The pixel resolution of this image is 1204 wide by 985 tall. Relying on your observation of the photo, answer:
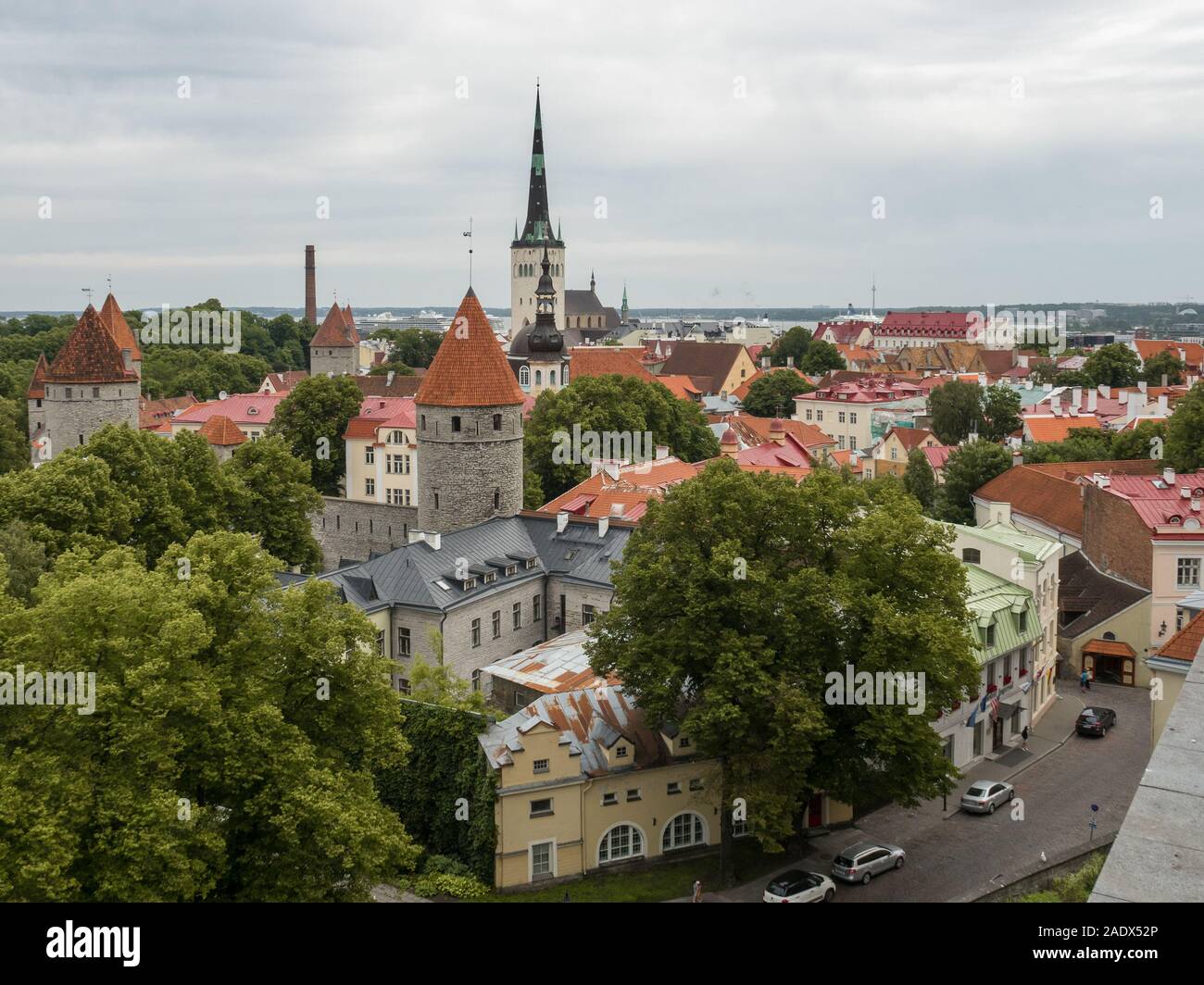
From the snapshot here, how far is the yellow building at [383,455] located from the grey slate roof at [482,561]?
1797cm

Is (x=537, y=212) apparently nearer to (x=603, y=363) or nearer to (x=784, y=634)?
(x=603, y=363)

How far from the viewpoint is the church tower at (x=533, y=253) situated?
121000mm

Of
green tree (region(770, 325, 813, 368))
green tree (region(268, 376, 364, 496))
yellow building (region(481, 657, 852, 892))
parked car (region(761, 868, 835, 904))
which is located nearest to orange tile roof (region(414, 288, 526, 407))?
yellow building (region(481, 657, 852, 892))

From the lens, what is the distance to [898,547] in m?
25.8

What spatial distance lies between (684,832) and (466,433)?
18094 mm

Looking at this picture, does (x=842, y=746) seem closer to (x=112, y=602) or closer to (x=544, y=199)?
(x=112, y=602)

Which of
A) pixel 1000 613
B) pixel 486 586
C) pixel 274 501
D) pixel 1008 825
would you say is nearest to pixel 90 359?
pixel 274 501

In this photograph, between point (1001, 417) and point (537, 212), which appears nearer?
point (1001, 417)

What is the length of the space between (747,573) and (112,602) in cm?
1213

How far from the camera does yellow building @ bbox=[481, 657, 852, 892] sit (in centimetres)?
2486

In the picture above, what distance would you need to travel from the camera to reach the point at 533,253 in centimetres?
12331

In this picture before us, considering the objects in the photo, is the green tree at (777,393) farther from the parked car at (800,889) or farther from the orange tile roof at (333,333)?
the parked car at (800,889)

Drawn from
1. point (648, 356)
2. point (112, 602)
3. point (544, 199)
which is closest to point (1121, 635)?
point (112, 602)

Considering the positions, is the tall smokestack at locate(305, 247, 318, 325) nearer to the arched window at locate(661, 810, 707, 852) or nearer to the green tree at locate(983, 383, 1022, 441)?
the green tree at locate(983, 383, 1022, 441)
